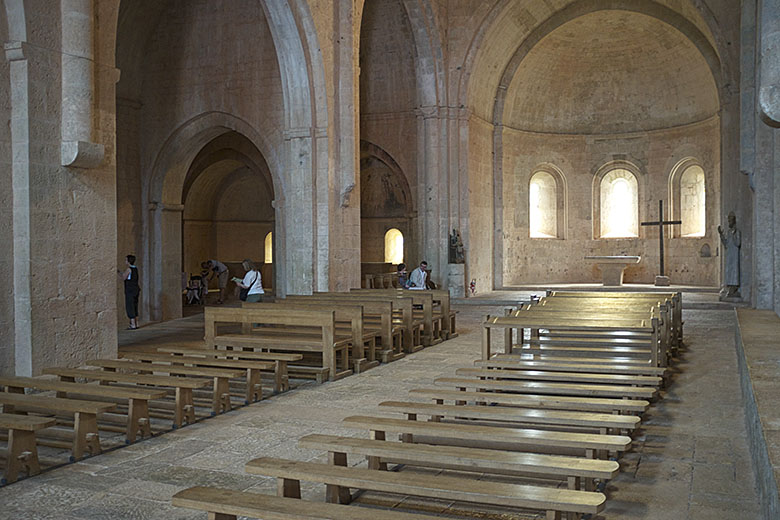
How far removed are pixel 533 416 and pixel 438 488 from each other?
166 centimetres

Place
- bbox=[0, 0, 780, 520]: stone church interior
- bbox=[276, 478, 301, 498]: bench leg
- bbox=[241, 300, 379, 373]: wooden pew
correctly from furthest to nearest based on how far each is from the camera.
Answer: bbox=[241, 300, 379, 373]: wooden pew
bbox=[0, 0, 780, 520]: stone church interior
bbox=[276, 478, 301, 498]: bench leg

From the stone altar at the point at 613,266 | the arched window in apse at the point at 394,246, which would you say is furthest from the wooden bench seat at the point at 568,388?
the arched window in apse at the point at 394,246

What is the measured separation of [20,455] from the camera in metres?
4.88

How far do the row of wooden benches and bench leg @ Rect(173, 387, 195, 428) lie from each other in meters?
2.06

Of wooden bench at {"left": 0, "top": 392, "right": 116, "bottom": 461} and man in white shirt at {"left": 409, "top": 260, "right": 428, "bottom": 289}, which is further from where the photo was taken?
man in white shirt at {"left": 409, "top": 260, "right": 428, "bottom": 289}

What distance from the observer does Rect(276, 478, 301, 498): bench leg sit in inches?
149

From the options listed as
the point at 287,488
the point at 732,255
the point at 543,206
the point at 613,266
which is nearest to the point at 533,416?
the point at 287,488

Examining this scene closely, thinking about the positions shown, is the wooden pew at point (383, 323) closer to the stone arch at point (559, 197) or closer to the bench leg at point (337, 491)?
the bench leg at point (337, 491)

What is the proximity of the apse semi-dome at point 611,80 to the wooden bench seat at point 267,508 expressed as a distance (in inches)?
880

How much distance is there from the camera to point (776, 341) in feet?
22.6

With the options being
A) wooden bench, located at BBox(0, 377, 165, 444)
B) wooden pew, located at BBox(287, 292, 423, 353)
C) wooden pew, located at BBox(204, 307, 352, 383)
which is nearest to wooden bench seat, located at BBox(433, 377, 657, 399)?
wooden bench, located at BBox(0, 377, 165, 444)

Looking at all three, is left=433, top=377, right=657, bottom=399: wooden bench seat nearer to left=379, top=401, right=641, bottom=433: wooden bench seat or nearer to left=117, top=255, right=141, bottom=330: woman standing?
left=379, top=401, right=641, bottom=433: wooden bench seat

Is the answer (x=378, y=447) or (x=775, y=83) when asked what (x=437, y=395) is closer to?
(x=378, y=447)

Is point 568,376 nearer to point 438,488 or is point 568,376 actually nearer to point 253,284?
point 438,488
